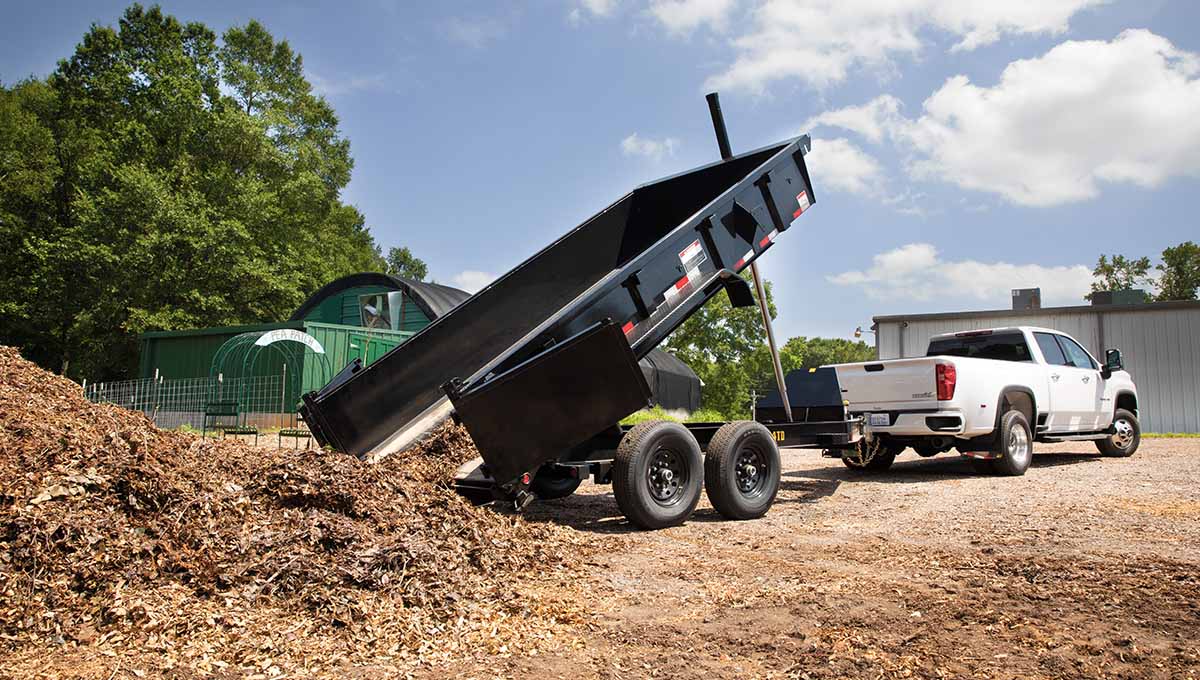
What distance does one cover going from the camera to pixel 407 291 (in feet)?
74.4

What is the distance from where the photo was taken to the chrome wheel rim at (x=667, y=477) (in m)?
6.40

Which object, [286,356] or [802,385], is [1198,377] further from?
[286,356]

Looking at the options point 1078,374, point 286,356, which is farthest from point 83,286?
point 1078,374

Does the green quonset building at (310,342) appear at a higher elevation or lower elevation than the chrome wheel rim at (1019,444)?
higher

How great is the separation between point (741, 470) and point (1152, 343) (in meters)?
22.3

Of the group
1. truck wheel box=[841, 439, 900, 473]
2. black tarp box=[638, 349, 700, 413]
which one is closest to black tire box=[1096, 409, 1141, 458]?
truck wheel box=[841, 439, 900, 473]

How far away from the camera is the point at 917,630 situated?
12.3 feet

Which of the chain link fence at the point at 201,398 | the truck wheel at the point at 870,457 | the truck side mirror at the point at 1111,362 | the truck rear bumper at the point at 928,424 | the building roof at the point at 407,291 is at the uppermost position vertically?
the building roof at the point at 407,291

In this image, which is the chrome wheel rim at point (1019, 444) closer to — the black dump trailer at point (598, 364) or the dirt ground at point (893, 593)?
the dirt ground at point (893, 593)

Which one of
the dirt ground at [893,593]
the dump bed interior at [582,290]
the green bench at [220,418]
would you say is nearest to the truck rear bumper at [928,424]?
the dirt ground at [893,593]

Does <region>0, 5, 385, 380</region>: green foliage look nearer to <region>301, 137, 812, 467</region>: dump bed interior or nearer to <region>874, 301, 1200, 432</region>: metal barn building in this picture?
<region>301, 137, 812, 467</region>: dump bed interior

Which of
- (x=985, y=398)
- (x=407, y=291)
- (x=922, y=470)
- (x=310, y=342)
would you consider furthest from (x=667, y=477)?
(x=407, y=291)

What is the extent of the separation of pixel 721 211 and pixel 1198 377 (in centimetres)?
2290

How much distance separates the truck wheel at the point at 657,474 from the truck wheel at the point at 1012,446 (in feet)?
18.0
